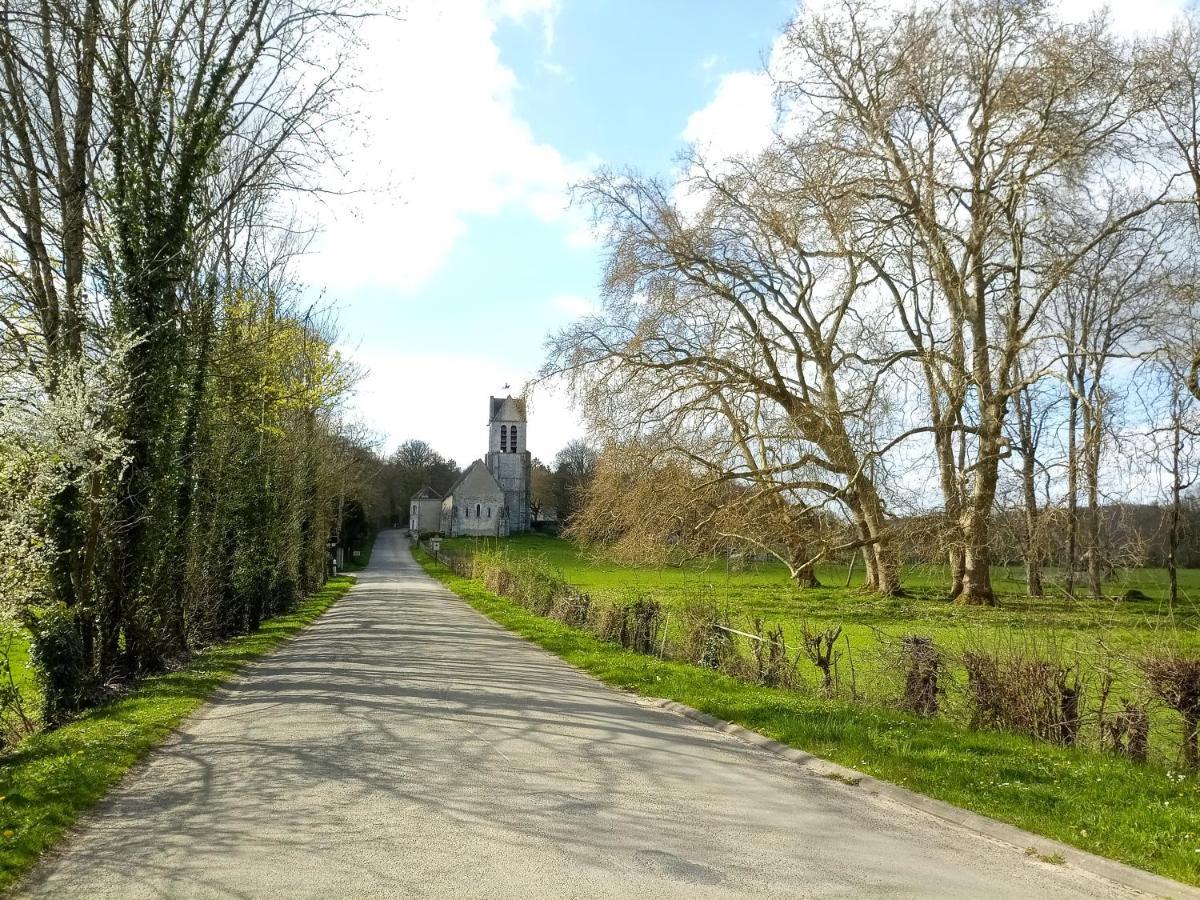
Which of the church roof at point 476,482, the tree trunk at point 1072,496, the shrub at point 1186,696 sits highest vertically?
the church roof at point 476,482

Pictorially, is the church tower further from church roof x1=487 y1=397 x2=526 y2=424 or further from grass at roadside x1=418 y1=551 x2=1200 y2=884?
grass at roadside x1=418 y1=551 x2=1200 y2=884

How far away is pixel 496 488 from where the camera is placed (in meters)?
112

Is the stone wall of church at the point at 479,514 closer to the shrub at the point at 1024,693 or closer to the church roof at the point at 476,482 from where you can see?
the church roof at the point at 476,482

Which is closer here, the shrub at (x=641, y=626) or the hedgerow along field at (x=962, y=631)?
the hedgerow along field at (x=962, y=631)

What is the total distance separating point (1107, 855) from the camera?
20.1ft

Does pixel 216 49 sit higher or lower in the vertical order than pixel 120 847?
higher

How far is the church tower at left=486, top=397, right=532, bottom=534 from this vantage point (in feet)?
382

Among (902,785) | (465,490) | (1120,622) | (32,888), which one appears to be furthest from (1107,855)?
(465,490)

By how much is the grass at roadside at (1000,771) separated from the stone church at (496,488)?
97.4m

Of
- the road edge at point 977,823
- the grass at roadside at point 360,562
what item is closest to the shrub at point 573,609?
the road edge at point 977,823

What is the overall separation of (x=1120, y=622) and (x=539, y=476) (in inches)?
4530

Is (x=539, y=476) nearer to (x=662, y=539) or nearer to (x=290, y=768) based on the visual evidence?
(x=662, y=539)

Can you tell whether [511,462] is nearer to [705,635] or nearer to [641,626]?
[641,626]

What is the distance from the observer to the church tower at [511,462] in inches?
4587
